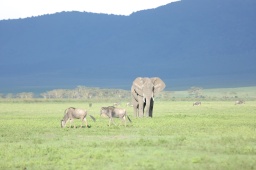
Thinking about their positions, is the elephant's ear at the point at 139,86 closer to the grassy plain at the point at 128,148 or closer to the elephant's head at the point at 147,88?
the elephant's head at the point at 147,88

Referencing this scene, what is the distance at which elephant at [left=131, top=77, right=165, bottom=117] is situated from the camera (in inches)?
1484

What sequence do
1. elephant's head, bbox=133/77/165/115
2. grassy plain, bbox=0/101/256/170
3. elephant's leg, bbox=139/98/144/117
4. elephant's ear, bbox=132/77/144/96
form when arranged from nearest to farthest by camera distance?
grassy plain, bbox=0/101/256/170 < elephant's head, bbox=133/77/165/115 < elephant's leg, bbox=139/98/144/117 < elephant's ear, bbox=132/77/144/96

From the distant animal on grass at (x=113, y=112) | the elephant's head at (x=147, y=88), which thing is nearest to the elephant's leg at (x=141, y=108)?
the elephant's head at (x=147, y=88)

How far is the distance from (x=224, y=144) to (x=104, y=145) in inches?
158

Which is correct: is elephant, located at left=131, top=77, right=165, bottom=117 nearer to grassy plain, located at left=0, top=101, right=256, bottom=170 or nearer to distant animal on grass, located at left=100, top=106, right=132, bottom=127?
distant animal on grass, located at left=100, top=106, right=132, bottom=127

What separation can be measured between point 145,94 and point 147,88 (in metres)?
0.38

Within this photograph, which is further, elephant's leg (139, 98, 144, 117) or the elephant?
elephant's leg (139, 98, 144, 117)

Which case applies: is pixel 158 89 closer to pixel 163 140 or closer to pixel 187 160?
pixel 163 140

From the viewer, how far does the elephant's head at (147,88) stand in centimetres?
3762

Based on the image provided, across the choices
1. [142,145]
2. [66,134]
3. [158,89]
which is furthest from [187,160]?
[158,89]

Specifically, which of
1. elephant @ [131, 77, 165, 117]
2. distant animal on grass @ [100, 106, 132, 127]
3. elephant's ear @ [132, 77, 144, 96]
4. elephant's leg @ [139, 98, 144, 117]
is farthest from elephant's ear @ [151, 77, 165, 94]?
distant animal on grass @ [100, 106, 132, 127]

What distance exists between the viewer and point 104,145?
21344 millimetres

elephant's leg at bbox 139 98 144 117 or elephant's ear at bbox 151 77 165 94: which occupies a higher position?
elephant's ear at bbox 151 77 165 94

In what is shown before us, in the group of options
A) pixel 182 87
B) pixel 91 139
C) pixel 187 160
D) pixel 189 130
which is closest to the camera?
pixel 187 160
